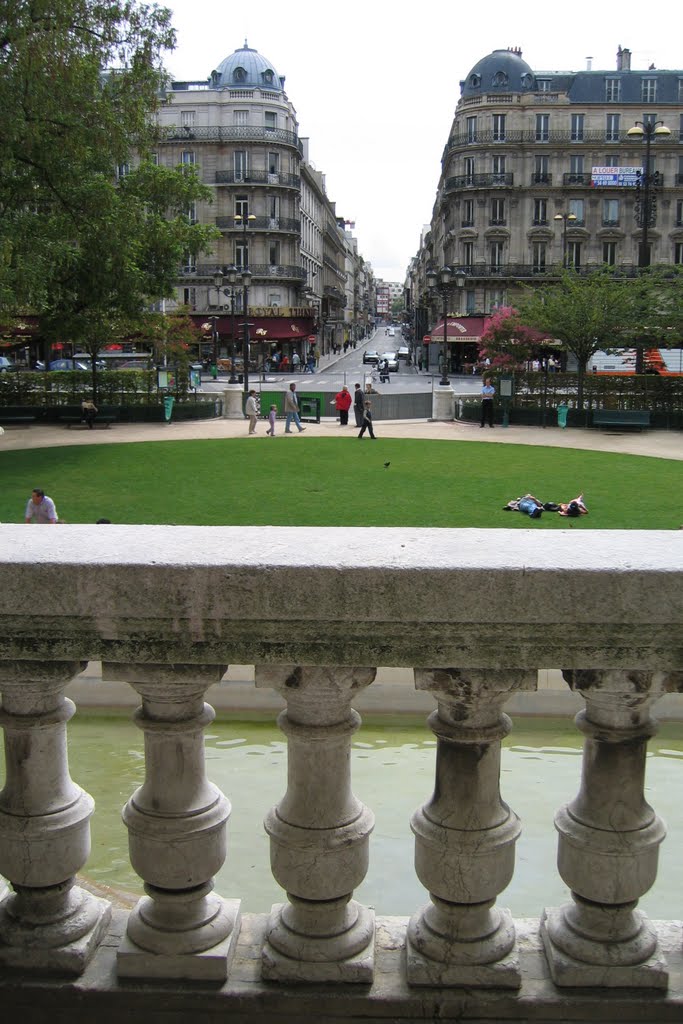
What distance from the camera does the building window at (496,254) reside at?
74.1 m

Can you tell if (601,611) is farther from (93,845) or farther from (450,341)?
(450,341)

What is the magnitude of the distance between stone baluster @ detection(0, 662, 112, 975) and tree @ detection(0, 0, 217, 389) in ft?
66.2

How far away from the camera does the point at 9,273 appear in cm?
2139

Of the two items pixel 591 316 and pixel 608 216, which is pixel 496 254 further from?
pixel 591 316

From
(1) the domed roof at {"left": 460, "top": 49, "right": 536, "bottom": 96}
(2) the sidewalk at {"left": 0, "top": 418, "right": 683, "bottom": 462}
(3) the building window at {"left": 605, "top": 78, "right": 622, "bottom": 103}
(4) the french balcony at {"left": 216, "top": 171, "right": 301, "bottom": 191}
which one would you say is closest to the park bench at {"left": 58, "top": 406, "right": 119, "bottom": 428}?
(2) the sidewalk at {"left": 0, "top": 418, "right": 683, "bottom": 462}

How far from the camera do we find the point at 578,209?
7356 centimetres

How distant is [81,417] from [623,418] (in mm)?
19089

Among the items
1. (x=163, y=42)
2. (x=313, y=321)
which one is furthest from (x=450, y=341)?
(x=163, y=42)

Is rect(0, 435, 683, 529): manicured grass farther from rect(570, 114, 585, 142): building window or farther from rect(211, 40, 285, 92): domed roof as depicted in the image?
rect(211, 40, 285, 92): domed roof

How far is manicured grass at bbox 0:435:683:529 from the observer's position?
16.1 m

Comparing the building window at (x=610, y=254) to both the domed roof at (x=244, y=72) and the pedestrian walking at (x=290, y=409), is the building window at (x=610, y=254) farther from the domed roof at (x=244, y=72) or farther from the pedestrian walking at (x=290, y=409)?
the pedestrian walking at (x=290, y=409)

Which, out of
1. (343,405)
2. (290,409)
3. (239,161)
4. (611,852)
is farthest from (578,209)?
(611,852)

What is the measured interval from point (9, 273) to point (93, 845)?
19.2m

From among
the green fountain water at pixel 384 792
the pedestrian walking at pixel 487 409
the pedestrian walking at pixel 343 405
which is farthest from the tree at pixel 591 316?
the green fountain water at pixel 384 792
